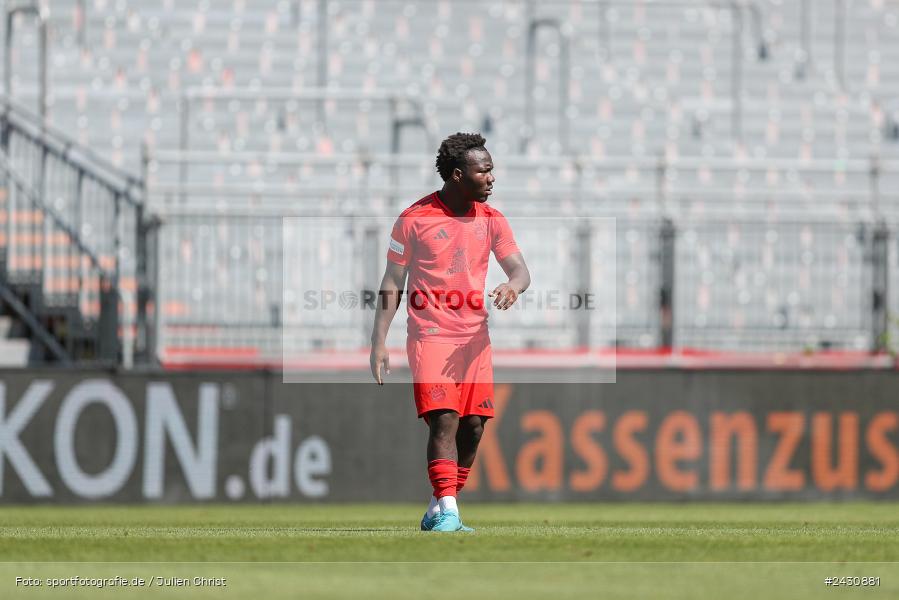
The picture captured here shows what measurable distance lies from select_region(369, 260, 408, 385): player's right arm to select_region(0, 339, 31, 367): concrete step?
703 centimetres

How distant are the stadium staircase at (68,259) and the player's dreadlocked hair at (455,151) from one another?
21.2ft

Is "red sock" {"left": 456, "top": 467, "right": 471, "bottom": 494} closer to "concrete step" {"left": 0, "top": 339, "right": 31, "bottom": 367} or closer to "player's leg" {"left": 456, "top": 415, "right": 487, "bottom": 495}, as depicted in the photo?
"player's leg" {"left": 456, "top": 415, "right": 487, "bottom": 495}

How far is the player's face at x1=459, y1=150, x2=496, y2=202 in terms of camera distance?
7.16m

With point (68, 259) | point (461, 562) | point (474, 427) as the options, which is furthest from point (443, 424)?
point (68, 259)

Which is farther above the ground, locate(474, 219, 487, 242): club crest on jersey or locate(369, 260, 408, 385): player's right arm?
locate(474, 219, 487, 242): club crest on jersey

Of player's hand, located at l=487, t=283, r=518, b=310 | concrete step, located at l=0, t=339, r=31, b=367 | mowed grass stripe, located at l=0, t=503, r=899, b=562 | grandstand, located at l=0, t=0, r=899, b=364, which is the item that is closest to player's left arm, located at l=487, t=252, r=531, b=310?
player's hand, located at l=487, t=283, r=518, b=310

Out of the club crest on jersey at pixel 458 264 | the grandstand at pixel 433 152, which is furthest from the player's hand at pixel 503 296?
the grandstand at pixel 433 152

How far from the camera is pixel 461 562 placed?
5801mm

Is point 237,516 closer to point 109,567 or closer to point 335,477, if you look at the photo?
point 335,477

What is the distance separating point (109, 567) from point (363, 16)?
58.2 feet

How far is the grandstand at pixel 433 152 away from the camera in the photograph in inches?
535

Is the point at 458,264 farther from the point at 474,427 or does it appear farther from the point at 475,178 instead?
the point at 474,427

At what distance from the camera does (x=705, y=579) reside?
210 inches

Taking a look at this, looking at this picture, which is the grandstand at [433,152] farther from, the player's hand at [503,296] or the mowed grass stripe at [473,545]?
the player's hand at [503,296]
